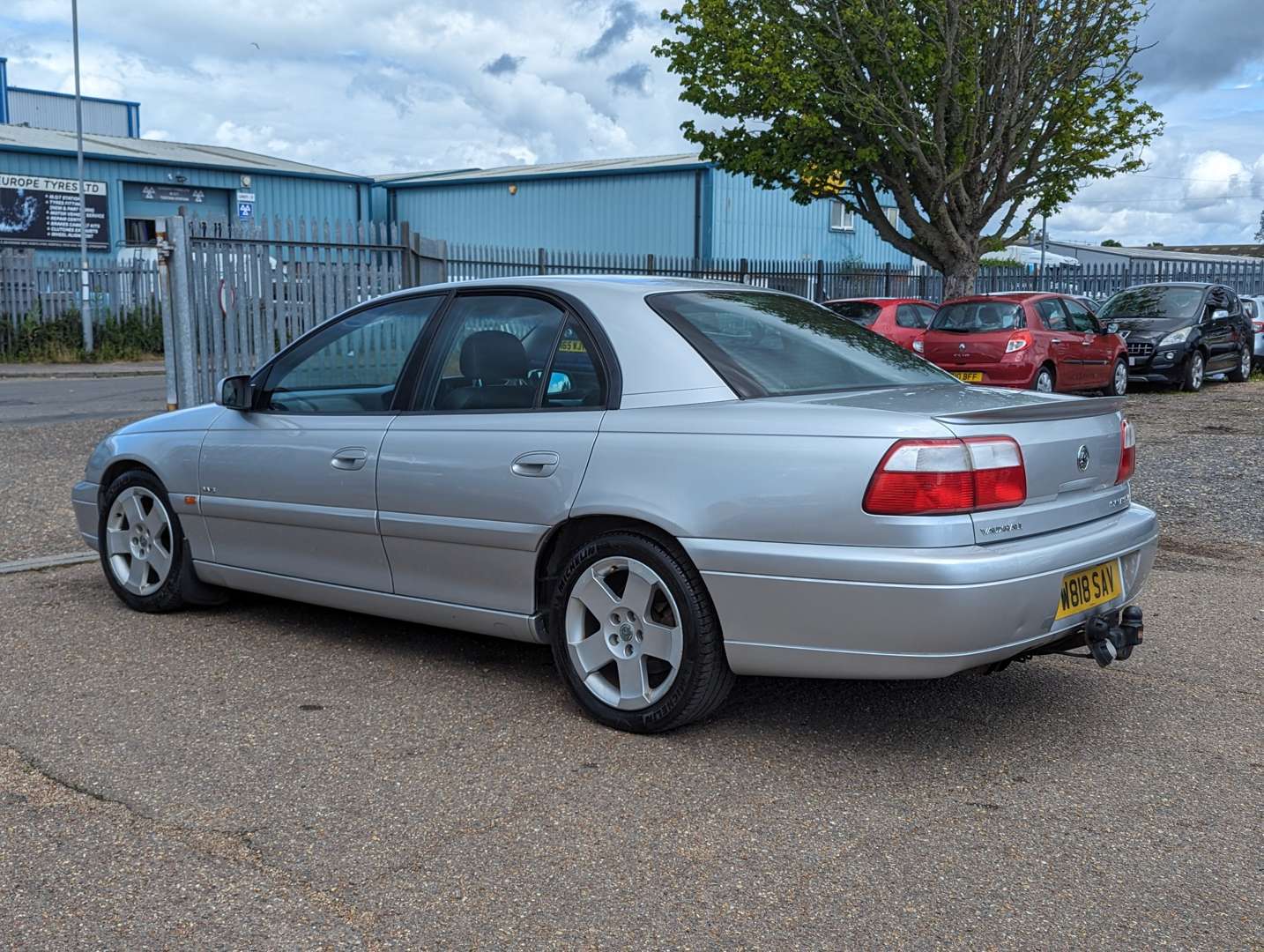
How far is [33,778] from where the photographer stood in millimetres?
3811

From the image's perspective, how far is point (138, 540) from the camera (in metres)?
5.93

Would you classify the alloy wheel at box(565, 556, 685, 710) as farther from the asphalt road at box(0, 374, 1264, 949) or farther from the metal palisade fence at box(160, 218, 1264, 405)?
the metal palisade fence at box(160, 218, 1264, 405)

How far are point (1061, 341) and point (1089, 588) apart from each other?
43.9ft

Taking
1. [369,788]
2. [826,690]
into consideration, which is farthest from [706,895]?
[826,690]

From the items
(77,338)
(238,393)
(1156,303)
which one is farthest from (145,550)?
(77,338)

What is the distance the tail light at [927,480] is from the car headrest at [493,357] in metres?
1.49

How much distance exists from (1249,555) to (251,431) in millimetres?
5668

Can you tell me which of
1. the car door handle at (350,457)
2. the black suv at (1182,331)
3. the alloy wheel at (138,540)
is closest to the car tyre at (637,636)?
the car door handle at (350,457)

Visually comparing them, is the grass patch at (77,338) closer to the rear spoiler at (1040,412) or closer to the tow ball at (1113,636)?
the rear spoiler at (1040,412)

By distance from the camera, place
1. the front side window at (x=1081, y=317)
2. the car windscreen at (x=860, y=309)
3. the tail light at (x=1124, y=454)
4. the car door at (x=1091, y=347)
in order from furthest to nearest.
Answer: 1. the car windscreen at (x=860, y=309)
2. the front side window at (x=1081, y=317)
3. the car door at (x=1091, y=347)
4. the tail light at (x=1124, y=454)

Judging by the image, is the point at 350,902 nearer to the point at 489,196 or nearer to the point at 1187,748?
the point at 1187,748

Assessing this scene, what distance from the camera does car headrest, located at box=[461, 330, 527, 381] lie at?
4.67 meters

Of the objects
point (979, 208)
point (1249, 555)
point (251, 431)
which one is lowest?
point (1249, 555)

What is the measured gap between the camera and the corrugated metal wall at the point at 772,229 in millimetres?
32438
